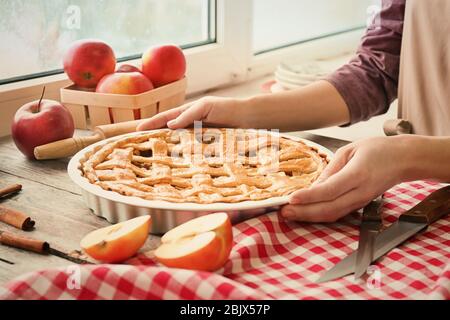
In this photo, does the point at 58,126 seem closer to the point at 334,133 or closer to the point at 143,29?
the point at 143,29

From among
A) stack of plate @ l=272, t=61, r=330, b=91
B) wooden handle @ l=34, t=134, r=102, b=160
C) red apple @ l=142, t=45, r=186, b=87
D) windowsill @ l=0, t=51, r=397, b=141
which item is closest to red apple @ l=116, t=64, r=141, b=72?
red apple @ l=142, t=45, r=186, b=87

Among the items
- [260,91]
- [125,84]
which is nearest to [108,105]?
[125,84]

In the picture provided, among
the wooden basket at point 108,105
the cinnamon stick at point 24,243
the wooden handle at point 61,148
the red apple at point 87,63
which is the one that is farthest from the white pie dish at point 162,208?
the red apple at point 87,63

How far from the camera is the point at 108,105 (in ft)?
4.45

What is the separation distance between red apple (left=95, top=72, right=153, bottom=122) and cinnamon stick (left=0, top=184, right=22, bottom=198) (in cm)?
33

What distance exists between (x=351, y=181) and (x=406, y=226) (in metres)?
0.10

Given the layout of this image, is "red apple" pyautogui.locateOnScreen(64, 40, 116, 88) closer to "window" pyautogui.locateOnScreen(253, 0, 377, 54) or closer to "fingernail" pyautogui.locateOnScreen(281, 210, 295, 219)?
"fingernail" pyautogui.locateOnScreen(281, 210, 295, 219)

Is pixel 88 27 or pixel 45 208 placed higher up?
pixel 88 27

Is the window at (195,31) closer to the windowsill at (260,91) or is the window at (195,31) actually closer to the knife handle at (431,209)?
the windowsill at (260,91)

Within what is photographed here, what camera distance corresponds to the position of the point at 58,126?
1246 millimetres

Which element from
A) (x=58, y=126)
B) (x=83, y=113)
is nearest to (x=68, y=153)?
(x=58, y=126)

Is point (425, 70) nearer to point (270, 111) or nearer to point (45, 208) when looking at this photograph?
point (270, 111)

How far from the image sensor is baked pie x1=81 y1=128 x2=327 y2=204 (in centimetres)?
99

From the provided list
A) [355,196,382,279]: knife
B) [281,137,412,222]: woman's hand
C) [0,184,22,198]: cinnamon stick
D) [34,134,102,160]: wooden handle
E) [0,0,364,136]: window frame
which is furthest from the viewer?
[0,0,364,136]: window frame
